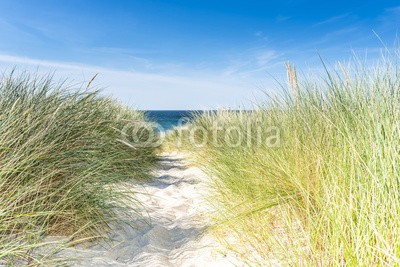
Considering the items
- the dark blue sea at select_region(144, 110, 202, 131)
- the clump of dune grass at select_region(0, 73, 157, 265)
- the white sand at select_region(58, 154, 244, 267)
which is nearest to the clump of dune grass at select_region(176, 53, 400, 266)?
the white sand at select_region(58, 154, 244, 267)

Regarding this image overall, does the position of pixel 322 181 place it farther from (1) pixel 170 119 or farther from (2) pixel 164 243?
(1) pixel 170 119

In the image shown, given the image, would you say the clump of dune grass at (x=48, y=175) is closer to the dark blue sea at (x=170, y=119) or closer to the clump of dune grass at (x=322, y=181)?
the clump of dune grass at (x=322, y=181)

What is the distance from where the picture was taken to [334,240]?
146 centimetres

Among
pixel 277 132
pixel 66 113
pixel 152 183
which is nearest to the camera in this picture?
pixel 66 113

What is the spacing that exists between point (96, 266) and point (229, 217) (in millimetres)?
949

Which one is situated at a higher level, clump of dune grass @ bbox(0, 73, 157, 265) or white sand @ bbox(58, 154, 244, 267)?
clump of dune grass @ bbox(0, 73, 157, 265)

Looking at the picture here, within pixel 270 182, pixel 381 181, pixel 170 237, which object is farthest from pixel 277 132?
pixel 381 181

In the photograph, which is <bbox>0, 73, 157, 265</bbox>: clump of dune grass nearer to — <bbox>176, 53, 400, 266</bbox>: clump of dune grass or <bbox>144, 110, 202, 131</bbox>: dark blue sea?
<bbox>176, 53, 400, 266</bbox>: clump of dune grass

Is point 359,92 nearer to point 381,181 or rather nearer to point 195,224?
point 381,181

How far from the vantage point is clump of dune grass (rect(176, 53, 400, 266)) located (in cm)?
141

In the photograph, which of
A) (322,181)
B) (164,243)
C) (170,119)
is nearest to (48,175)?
(164,243)

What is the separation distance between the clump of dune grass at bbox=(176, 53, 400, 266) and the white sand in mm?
196

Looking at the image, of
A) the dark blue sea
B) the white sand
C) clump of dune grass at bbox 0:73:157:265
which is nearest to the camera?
clump of dune grass at bbox 0:73:157:265

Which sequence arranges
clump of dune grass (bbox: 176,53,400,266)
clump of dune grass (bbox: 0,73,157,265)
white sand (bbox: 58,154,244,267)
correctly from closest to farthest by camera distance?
clump of dune grass (bbox: 176,53,400,266), clump of dune grass (bbox: 0,73,157,265), white sand (bbox: 58,154,244,267)
